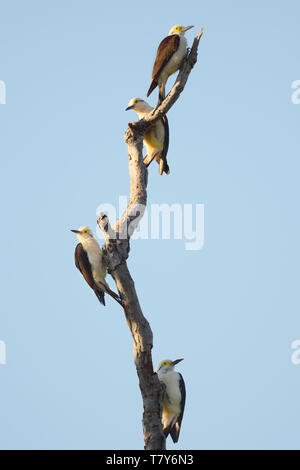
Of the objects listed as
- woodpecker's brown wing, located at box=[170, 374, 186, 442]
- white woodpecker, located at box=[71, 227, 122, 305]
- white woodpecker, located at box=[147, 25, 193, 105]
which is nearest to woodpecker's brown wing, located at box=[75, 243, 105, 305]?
white woodpecker, located at box=[71, 227, 122, 305]

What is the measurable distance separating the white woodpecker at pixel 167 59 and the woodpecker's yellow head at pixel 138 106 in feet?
1.64

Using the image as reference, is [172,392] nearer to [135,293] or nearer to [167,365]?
[167,365]

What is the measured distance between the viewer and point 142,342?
26.9ft

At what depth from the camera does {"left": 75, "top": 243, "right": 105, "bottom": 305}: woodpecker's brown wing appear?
9.45m

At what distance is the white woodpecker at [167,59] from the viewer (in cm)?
978

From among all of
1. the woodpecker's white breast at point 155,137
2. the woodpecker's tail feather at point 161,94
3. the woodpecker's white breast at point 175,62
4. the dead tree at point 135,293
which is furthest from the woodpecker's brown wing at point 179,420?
the woodpecker's white breast at point 175,62

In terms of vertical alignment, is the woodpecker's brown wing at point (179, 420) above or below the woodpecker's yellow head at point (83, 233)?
below

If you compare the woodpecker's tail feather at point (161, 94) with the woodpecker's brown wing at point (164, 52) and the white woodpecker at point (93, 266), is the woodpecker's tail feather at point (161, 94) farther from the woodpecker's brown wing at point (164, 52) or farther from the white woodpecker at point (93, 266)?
the white woodpecker at point (93, 266)

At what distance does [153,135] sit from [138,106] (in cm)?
47

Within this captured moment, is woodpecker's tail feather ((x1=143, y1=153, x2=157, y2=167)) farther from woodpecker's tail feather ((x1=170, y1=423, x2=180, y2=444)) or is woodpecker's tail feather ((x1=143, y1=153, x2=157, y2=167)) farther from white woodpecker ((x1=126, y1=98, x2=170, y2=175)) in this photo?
woodpecker's tail feather ((x1=170, y1=423, x2=180, y2=444))

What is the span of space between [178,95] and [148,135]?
1694 mm

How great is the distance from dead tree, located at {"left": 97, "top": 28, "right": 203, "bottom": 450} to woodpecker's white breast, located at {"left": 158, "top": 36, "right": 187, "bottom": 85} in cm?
89
